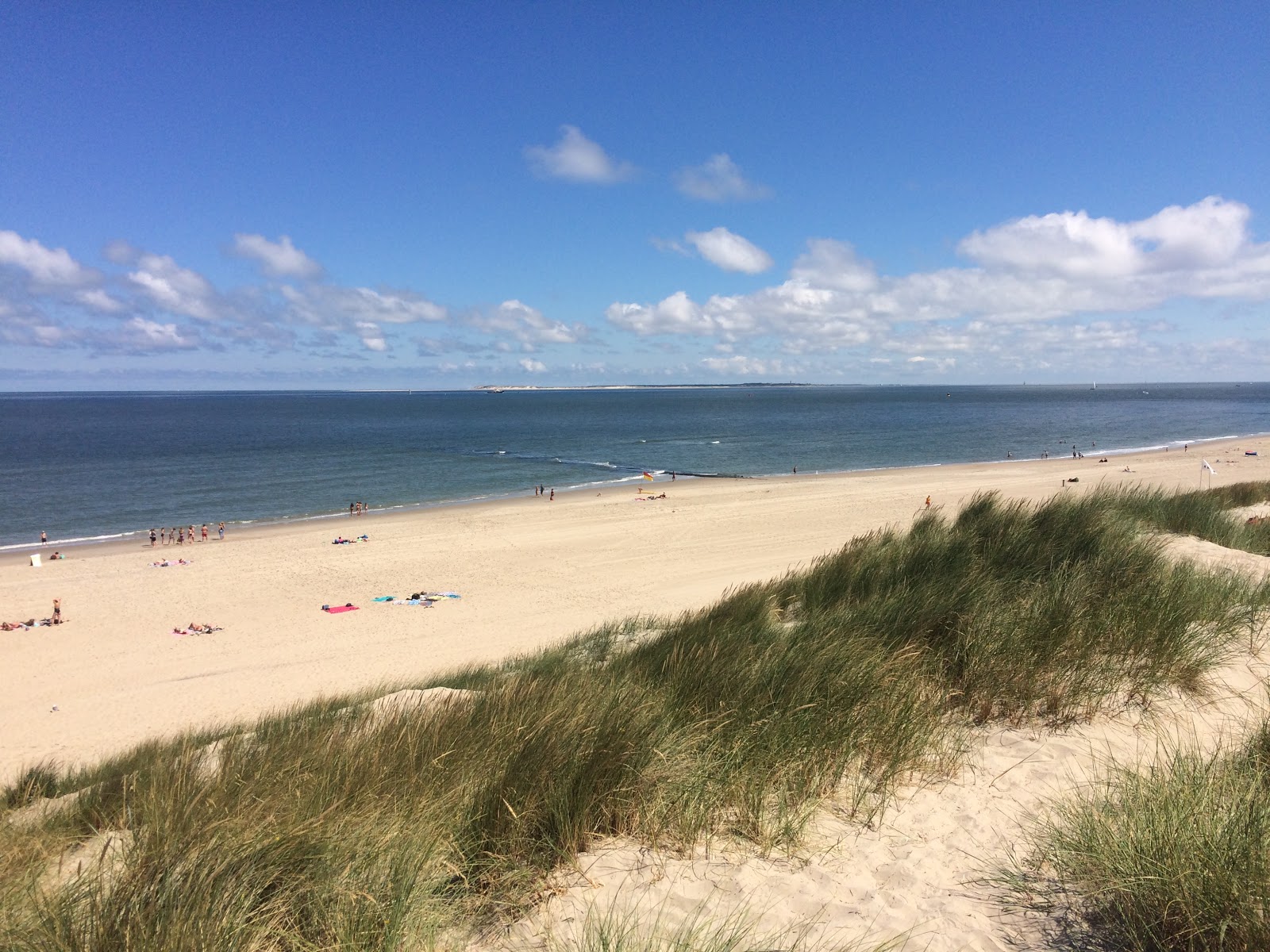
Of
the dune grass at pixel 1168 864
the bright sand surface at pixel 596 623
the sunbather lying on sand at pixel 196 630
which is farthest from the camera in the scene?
the sunbather lying on sand at pixel 196 630

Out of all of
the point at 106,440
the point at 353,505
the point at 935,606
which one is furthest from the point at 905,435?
the point at 106,440

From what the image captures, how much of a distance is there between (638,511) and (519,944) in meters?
29.2

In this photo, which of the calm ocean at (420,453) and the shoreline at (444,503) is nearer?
the shoreline at (444,503)

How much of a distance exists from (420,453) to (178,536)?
110 ft

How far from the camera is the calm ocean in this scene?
3619 centimetres

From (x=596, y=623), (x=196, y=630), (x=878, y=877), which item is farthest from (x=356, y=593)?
(x=878, y=877)

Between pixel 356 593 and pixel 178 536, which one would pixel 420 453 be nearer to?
pixel 178 536

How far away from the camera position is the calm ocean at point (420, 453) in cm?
3619

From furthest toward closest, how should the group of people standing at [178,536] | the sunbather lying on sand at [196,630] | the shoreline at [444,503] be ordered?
the shoreline at [444,503], the group of people standing at [178,536], the sunbather lying on sand at [196,630]

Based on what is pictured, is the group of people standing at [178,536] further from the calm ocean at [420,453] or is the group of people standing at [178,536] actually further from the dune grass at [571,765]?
the dune grass at [571,765]

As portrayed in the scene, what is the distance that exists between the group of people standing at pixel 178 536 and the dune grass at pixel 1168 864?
30787 mm

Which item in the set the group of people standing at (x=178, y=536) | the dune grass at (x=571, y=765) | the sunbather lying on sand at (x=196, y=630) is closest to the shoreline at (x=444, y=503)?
the group of people standing at (x=178, y=536)

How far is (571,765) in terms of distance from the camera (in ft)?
11.4

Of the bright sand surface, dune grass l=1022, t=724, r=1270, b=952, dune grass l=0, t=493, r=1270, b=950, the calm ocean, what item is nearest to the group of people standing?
the bright sand surface
